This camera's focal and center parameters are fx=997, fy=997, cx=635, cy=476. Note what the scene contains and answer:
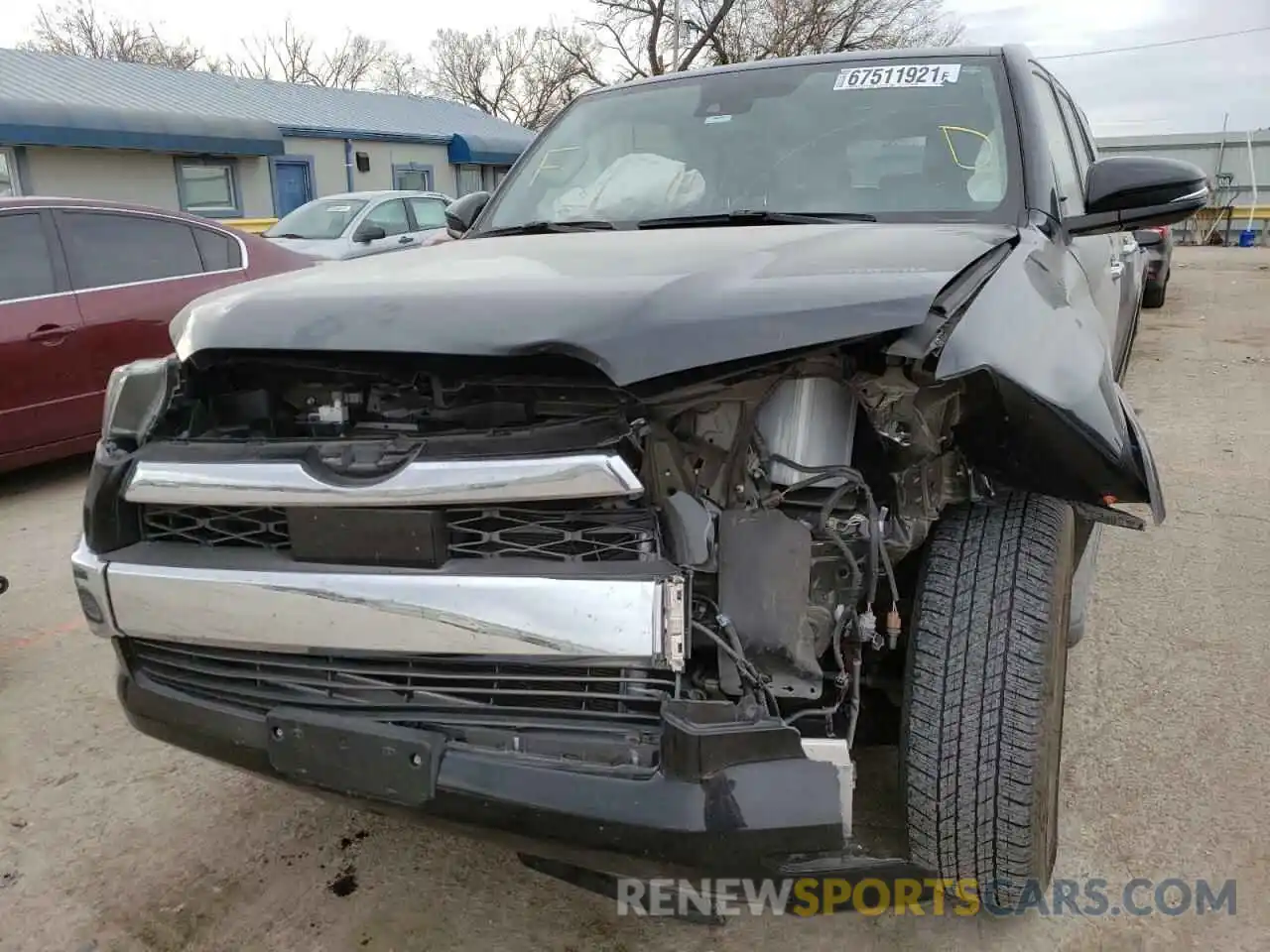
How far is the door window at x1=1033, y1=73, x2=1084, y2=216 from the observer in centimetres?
283

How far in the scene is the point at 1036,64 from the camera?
324 cm

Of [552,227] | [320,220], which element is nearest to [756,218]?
[552,227]

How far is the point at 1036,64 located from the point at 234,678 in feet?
9.87

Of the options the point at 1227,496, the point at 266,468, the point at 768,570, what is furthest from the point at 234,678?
the point at 1227,496

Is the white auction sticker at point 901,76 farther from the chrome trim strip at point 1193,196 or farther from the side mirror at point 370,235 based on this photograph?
the side mirror at point 370,235

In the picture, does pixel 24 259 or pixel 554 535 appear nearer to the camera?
pixel 554 535

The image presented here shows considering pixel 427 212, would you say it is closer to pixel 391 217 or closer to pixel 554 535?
pixel 391 217

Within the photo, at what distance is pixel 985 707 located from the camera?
1.73 metres

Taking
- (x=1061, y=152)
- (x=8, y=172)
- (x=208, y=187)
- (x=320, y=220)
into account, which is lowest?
(x=320, y=220)

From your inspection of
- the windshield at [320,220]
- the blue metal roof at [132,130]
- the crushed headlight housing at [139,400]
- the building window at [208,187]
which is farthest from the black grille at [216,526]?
the building window at [208,187]

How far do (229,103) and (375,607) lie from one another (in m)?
20.5

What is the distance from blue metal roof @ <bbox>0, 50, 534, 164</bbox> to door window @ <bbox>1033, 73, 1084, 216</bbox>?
15511 millimetres

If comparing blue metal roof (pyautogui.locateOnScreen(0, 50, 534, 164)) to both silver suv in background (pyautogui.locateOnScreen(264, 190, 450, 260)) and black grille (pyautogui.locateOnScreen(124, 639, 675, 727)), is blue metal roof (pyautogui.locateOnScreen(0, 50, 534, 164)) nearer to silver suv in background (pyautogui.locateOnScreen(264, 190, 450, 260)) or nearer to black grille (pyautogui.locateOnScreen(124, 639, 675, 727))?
silver suv in background (pyautogui.locateOnScreen(264, 190, 450, 260))

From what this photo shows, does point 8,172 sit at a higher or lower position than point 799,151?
higher
